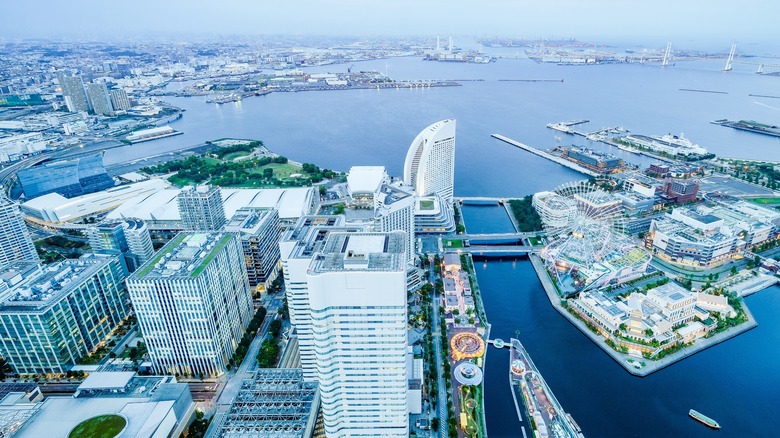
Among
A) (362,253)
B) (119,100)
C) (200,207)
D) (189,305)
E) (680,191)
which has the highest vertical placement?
(362,253)

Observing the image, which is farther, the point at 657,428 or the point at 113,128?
the point at 113,128

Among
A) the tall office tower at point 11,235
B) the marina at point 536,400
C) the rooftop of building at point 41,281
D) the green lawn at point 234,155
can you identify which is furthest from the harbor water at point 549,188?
the tall office tower at point 11,235

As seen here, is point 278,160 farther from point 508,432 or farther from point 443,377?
point 508,432

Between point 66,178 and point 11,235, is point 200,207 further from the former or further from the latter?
point 66,178

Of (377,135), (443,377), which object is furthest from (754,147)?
(443,377)

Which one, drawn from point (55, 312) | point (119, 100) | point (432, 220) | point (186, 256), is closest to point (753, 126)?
point (432, 220)
